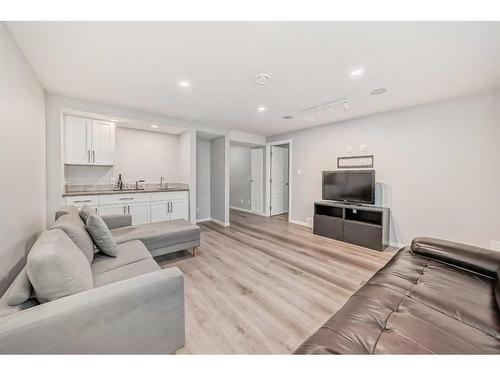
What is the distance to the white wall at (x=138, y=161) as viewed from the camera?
3.58m

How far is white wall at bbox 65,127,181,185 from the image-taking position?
3584 mm

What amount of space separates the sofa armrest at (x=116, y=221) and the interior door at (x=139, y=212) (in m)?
0.72

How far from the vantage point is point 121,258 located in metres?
1.78

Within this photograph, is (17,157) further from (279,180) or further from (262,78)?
(279,180)

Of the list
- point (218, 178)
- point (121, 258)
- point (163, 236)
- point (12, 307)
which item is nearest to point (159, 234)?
point (163, 236)

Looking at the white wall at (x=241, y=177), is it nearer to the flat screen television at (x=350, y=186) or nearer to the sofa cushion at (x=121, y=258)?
the flat screen television at (x=350, y=186)

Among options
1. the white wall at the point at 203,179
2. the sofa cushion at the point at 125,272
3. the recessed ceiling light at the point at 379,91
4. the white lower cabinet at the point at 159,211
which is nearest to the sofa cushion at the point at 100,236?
the sofa cushion at the point at 125,272

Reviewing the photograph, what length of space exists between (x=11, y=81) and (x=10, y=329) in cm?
189

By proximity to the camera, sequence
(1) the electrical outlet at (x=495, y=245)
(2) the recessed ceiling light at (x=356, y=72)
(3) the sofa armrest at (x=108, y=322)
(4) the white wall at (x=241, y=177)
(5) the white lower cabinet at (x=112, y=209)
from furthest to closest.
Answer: (4) the white wall at (x=241, y=177), (5) the white lower cabinet at (x=112, y=209), (1) the electrical outlet at (x=495, y=245), (2) the recessed ceiling light at (x=356, y=72), (3) the sofa armrest at (x=108, y=322)

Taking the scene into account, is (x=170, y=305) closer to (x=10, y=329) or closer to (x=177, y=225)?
(x=10, y=329)

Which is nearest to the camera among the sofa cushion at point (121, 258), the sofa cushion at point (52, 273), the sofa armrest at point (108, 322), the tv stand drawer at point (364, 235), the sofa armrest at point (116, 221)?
the sofa armrest at point (108, 322)

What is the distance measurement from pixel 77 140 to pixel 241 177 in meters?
4.31
